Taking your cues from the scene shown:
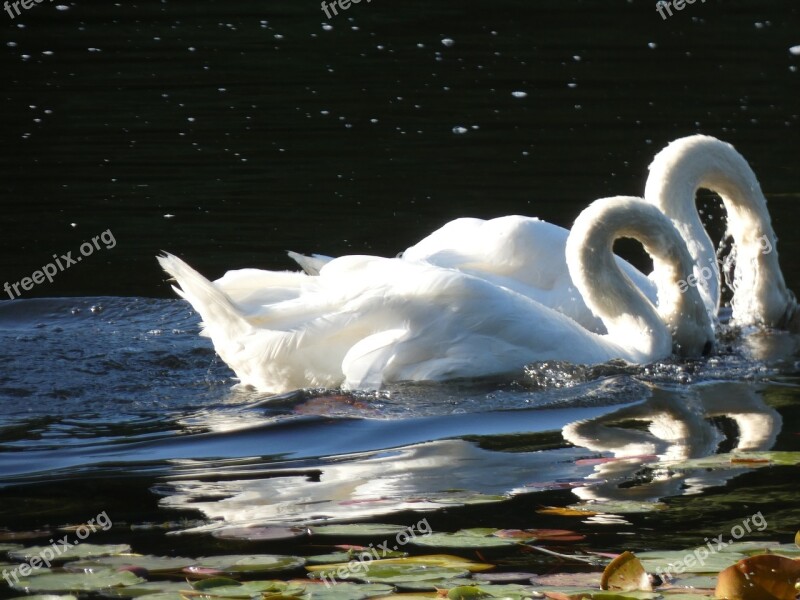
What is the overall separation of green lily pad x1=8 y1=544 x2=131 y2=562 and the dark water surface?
0.14 meters

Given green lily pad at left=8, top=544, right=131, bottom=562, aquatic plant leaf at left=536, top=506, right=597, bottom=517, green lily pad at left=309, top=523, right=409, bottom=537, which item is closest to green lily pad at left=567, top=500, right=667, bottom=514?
aquatic plant leaf at left=536, top=506, right=597, bottom=517

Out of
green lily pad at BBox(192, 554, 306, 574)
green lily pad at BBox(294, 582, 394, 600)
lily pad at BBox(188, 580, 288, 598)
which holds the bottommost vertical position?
green lily pad at BBox(294, 582, 394, 600)

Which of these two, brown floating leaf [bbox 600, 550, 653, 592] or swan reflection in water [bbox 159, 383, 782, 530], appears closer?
brown floating leaf [bbox 600, 550, 653, 592]

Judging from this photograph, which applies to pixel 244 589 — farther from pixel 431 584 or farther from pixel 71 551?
pixel 71 551

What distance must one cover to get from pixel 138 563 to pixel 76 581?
0.82 feet

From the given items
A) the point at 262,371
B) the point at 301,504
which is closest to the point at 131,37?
the point at 262,371

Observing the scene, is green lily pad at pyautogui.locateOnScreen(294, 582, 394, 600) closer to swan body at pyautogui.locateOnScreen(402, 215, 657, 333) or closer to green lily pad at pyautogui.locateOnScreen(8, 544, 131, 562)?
green lily pad at pyautogui.locateOnScreen(8, 544, 131, 562)

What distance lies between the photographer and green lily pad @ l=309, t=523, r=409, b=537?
4.73 meters

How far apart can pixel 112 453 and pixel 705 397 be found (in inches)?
116

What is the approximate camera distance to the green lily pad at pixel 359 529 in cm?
473

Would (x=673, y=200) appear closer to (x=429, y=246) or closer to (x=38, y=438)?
(x=429, y=246)

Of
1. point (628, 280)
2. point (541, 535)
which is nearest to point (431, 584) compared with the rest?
point (541, 535)

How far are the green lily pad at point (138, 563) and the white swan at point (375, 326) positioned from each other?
2428 millimetres

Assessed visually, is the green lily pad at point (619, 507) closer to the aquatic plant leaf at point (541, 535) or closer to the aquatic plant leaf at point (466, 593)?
the aquatic plant leaf at point (541, 535)
